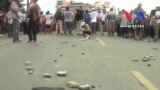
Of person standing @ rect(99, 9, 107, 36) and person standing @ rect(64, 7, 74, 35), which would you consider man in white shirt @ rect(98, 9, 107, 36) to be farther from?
person standing @ rect(64, 7, 74, 35)

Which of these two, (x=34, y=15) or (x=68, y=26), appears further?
(x=68, y=26)

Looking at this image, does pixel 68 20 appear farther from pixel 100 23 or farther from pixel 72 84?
pixel 72 84

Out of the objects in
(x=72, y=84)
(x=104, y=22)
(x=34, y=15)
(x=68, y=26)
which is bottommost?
(x=68, y=26)

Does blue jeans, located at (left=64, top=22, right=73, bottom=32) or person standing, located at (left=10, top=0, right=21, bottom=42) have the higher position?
person standing, located at (left=10, top=0, right=21, bottom=42)

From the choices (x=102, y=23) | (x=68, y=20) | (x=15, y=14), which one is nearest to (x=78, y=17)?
(x=102, y=23)

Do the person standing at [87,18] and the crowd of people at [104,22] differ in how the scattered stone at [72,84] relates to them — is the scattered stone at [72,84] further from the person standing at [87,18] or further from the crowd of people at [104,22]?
the person standing at [87,18]

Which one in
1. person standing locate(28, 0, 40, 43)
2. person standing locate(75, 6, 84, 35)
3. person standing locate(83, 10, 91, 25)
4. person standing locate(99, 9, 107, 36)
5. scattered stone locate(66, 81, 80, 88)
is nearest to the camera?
scattered stone locate(66, 81, 80, 88)

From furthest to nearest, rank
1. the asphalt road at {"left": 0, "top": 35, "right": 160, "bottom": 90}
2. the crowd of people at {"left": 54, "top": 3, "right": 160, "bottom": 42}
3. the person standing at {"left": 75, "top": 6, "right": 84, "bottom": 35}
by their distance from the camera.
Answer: the person standing at {"left": 75, "top": 6, "right": 84, "bottom": 35} < the crowd of people at {"left": 54, "top": 3, "right": 160, "bottom": 42} < the asphalt road at {"left": 0, "top": 35, "right": 160, "bottom": 90}

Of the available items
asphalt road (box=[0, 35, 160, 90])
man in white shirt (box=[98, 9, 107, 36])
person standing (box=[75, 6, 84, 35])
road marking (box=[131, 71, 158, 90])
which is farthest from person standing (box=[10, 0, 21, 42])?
person standing (box=[75, 6, 84, 35])

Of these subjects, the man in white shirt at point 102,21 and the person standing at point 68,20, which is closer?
the person standing at point 68,20

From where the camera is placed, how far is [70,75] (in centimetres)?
1037

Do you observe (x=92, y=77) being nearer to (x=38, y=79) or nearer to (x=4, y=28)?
(x=38, y=79)

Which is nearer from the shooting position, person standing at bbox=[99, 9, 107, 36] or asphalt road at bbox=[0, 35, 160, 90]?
asphalt road at bbox=[0, 35, 160, 90]

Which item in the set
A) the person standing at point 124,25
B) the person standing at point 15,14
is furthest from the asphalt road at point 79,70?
the person standing at point 124,25
